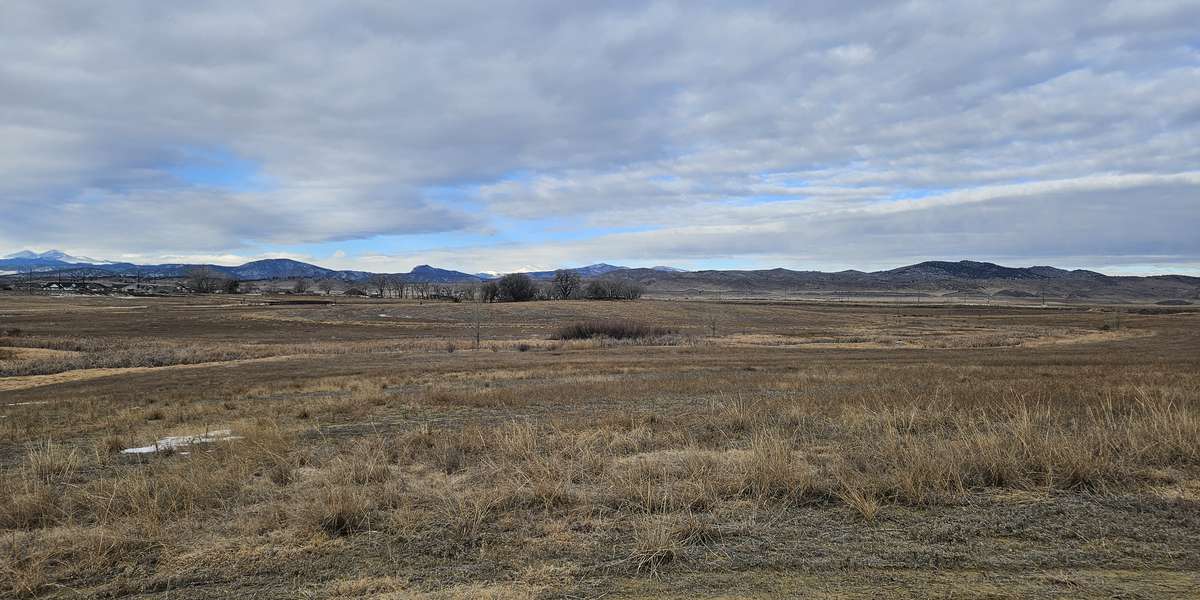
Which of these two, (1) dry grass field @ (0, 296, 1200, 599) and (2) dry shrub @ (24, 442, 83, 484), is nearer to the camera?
(1) dry grass field @ (0, 296, 1200, 599)

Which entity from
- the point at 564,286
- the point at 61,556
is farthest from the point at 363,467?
the point at 564,286

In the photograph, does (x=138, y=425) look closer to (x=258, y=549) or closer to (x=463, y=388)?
(x=463, y=388)

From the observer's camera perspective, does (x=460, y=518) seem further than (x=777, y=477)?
No

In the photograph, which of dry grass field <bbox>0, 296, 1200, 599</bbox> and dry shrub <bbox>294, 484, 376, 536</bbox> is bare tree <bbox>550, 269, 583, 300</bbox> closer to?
dry grass field <bbox>0, 296, 1200, 599</bbox>

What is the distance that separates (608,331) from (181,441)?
46782 mm

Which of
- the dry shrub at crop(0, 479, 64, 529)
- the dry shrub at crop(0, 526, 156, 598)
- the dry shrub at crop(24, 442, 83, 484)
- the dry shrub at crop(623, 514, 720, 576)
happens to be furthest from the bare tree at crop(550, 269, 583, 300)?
the dry shrub at crop(623, 514, 720, 576)

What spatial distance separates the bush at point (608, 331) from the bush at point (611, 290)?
91.3 m

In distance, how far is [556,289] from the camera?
524 ft

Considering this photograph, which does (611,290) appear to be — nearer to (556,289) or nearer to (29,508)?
(556,289)

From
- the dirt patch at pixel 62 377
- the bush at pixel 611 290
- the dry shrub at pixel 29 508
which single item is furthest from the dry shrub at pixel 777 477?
the bush at pixel 611 290

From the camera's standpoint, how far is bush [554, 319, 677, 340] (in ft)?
185

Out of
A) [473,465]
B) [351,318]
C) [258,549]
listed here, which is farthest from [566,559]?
[351,318]

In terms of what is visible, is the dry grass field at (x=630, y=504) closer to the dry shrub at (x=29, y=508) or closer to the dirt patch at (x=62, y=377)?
the dry shrub at (x=29, y=508)

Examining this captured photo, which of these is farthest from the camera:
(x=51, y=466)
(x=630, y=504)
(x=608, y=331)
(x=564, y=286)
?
(x=564, y=286)
